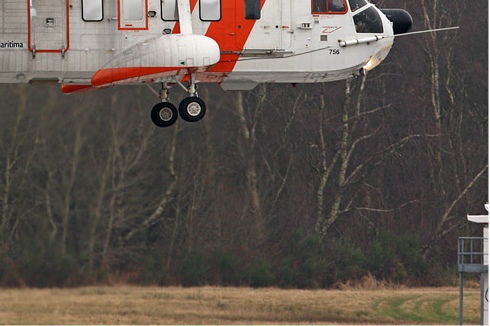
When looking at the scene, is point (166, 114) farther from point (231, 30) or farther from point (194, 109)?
point (231, 30)

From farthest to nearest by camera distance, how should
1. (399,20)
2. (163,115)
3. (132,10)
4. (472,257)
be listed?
(472,257), (399,20), (163,115), (132,10)

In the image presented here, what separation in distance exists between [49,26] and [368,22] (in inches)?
261

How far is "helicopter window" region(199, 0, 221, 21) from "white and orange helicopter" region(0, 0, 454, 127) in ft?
0.07

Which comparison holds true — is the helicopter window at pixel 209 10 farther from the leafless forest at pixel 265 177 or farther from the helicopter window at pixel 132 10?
the leafless forest at pixel 265 177

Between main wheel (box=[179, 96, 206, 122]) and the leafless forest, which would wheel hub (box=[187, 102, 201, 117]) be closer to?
main wheel (box=[179, 96, 206, 122])

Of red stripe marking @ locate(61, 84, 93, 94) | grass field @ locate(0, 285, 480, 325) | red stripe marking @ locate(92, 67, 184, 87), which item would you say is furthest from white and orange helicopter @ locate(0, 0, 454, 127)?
grass field @ locate(0, 285, 480, 325)

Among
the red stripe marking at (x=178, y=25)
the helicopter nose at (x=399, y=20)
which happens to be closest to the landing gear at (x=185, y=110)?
the red stripe marking at (x=178, y=25)

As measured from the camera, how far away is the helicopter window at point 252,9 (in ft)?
129

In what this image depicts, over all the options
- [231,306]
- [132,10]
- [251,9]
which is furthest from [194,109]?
[231,306]

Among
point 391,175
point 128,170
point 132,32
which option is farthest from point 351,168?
point 132,32

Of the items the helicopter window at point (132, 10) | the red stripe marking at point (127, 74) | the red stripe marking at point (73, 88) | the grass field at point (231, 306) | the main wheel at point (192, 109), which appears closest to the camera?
the red stripe marking at point (127, 74)

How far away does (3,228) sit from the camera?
4678cm

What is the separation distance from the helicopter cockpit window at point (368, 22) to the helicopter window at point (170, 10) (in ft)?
12.8

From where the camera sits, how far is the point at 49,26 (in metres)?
38.8
